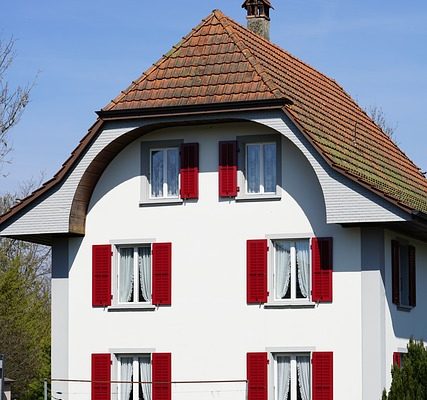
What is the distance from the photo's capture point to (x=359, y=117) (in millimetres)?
35969

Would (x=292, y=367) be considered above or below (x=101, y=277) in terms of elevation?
below

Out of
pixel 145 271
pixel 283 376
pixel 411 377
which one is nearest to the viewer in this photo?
pixel 411 377

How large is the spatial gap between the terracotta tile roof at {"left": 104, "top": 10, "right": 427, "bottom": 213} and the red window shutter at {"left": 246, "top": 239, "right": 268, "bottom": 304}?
8.24 feet

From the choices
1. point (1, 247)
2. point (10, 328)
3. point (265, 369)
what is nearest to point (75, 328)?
point (265, 369)

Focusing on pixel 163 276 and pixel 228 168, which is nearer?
pixel 228 168

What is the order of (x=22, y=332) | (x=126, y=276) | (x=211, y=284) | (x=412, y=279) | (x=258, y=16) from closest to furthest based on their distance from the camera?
(x=211, y=284), (x=126, y=276), (x=412, y=279), (x=258, y=16), (x=22, y=332)

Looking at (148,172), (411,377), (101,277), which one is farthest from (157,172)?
(411,377)

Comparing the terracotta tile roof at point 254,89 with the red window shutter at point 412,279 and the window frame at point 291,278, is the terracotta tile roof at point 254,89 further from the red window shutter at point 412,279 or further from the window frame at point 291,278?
the window frame at point 291,278

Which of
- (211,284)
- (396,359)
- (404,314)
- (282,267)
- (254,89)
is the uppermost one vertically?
(254,89)

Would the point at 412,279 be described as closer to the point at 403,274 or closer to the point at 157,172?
the point at 403,274

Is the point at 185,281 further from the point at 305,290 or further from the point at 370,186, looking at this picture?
the point at 370,186

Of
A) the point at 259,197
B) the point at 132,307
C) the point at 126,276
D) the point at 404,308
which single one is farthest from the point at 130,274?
the point at 404,308

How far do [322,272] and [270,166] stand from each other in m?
2.57

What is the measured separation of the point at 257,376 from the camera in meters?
29.2
